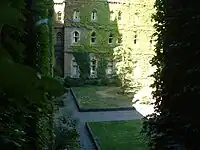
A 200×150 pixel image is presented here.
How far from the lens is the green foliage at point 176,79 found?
4.32 m

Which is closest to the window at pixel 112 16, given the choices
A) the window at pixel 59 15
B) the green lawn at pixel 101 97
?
the window at pixel 59 15

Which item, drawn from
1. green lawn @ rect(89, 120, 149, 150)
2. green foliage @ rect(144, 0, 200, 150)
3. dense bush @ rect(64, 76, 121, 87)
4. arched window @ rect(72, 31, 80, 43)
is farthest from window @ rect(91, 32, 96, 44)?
green foliage @ rect(144, 0, 200, 150)

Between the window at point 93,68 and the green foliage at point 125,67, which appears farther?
the window at point 93,68

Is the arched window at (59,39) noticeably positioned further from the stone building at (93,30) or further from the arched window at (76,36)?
the arched window at (76,36)

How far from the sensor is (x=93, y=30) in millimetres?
26141

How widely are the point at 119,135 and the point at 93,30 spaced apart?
1450 centimetres

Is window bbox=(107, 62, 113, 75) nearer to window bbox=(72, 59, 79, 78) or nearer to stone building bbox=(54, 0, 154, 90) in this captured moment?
stone building bbox=(54, 0, 154, 90)

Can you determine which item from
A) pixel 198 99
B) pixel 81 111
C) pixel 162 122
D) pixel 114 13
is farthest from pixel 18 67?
pixel 114 13

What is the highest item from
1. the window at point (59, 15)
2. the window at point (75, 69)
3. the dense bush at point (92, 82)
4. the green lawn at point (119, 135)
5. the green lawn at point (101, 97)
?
the window at point (59, 15)

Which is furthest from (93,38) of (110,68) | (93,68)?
(110,68)

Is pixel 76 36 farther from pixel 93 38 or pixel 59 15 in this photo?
pixel 59 15

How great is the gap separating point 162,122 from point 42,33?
2.07m

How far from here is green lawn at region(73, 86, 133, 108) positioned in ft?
59.7

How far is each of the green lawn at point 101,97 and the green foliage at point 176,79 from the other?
12.5 m
